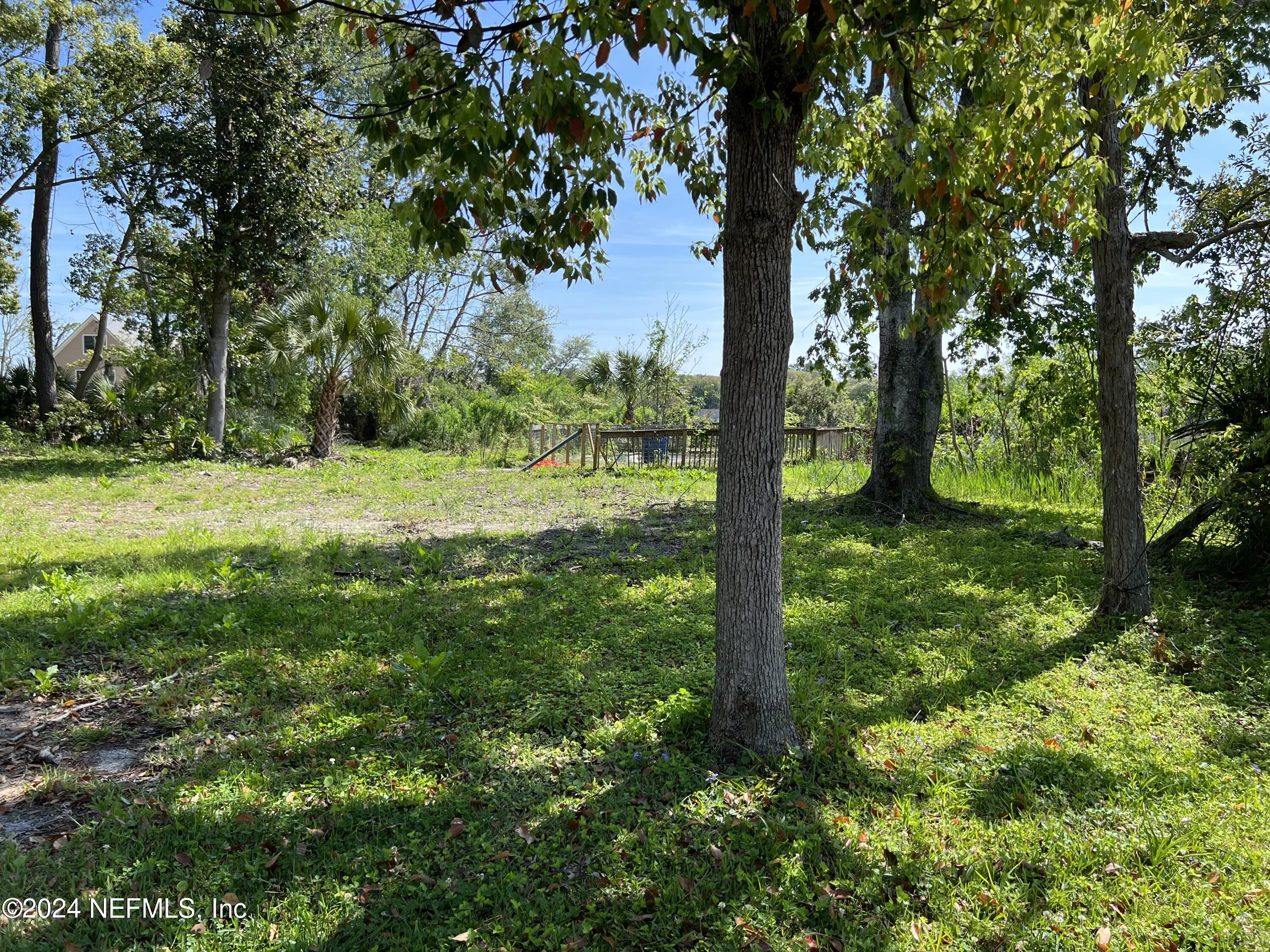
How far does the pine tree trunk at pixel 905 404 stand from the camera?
801 centimetres

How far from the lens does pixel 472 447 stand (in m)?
20.0

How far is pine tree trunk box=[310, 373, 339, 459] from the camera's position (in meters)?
14.2

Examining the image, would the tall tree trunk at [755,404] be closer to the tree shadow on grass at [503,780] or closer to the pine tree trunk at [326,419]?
the tree shadow on grass at [503,780]

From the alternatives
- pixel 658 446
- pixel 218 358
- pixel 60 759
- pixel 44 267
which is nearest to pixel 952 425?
pixel 658 446

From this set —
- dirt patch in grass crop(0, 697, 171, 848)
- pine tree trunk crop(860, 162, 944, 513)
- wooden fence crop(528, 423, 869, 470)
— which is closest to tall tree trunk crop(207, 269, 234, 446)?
wooden fence crop(528, 423, 869, 470)

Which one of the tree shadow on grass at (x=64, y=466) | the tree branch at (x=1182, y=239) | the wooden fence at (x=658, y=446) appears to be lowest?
the tree shadow on grass at (x=64, y=466)

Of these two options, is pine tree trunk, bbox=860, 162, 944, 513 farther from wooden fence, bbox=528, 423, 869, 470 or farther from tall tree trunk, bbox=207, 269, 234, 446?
tall tree trunk, bbox=207, 269, 234, 446

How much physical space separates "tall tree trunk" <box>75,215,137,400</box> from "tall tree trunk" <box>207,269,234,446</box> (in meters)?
4.15

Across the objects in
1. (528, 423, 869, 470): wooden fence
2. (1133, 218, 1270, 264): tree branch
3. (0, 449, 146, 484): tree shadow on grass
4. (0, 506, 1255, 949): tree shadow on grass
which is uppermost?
(1133, 218, 1270, 264): tree branch

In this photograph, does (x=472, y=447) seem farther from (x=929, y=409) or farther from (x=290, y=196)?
(x=929, y=409)

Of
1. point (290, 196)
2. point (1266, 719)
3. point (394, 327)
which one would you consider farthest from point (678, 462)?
point (1266, 719)

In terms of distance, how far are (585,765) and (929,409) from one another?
6734 millimetres

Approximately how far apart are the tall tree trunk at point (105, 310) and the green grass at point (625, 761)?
1404cm

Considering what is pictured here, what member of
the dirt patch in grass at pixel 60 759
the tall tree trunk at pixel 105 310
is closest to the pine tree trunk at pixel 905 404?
the dirt patch in grass at pixel 60 759
